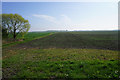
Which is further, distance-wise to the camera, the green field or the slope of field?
the slope of field

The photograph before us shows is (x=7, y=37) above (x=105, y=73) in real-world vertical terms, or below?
above

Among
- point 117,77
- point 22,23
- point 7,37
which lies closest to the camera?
point 117,77

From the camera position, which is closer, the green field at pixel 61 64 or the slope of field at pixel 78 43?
the green field at pixel 61 64

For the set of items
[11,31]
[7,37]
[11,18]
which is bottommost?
[7,37]

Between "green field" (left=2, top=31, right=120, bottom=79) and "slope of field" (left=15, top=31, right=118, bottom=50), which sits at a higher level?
"slope of field" (left=15, top=31, right=118, bottom=50)

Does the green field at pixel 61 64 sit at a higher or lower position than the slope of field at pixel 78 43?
lower

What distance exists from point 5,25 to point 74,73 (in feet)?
101

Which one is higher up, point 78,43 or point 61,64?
point 78,43

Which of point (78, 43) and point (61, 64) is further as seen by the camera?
point (78, 43)

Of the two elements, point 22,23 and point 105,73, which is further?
point 22,23

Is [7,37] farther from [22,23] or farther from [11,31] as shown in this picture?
[22,23]

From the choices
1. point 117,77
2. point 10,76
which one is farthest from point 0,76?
point 117,77

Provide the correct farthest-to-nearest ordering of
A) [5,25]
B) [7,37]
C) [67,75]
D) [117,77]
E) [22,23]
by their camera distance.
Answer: [22,23]
[7,37]
[5,25]
[67,75]
[117,77]

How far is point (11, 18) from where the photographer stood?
27.9m
